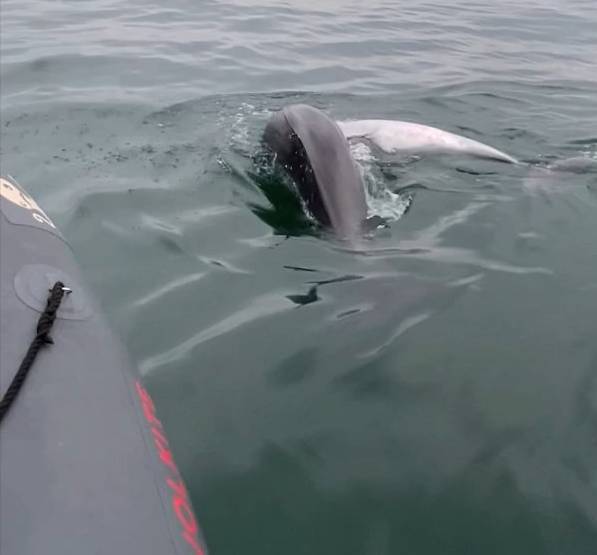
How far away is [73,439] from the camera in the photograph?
251cm

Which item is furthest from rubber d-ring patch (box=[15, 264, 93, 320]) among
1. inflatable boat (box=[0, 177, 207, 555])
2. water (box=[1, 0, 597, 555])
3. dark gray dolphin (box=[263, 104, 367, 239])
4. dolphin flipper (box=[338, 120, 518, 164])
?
dolphin flipper (box=[338, 120, 518, 164])

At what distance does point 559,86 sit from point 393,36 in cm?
366

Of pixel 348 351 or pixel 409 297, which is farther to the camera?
pixel 409 297

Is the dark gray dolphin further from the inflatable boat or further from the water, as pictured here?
the inflatable boat

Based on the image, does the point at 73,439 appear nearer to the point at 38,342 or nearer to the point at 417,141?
the point at 38,342

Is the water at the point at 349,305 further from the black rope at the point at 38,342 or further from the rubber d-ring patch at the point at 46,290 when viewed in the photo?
the black rope at the point at 38,342

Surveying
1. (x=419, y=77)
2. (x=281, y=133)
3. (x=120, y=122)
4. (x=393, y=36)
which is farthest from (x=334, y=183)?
(x=393, y=36)

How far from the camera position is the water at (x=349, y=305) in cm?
321

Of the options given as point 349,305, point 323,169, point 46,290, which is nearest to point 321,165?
point 323,169

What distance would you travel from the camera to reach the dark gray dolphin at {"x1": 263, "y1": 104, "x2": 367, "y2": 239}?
5.39 meters

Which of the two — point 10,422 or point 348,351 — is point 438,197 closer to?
point 348,351

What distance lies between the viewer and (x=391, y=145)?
22.9ft

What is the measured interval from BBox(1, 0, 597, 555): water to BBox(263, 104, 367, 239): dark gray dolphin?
19cm

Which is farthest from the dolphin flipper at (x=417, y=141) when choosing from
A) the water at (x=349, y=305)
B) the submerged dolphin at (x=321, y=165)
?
the submerged dolphin at (x=321, y=165)
